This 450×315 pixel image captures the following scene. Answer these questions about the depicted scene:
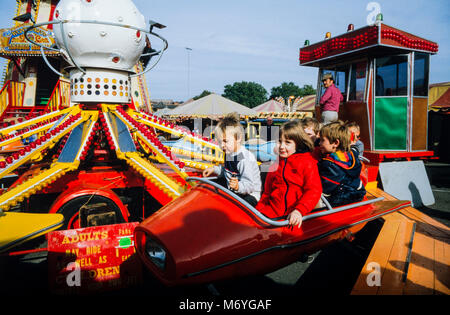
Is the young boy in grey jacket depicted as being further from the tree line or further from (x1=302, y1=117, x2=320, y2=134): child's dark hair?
the tree line

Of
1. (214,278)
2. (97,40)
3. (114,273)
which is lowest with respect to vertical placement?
(114,273)

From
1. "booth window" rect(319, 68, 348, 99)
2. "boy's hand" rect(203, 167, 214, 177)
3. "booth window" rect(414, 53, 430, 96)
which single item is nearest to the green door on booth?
"booth window" rect(414, 53, 430, 96)

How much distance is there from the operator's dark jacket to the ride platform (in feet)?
1.68

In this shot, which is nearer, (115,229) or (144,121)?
(115,229)

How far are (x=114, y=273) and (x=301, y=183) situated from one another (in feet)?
6.41

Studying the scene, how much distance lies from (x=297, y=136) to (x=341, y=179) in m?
0.86

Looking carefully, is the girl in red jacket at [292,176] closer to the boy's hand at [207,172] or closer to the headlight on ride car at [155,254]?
the boy's hand at [207,172]

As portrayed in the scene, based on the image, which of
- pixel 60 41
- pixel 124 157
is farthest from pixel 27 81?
pixel 124 157

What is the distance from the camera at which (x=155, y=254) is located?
2.19m

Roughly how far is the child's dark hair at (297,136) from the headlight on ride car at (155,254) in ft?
4.71

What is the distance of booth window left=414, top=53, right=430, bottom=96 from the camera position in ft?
19.9

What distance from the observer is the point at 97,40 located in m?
3.63

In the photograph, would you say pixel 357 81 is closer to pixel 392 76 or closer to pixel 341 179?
pixel 392 76
